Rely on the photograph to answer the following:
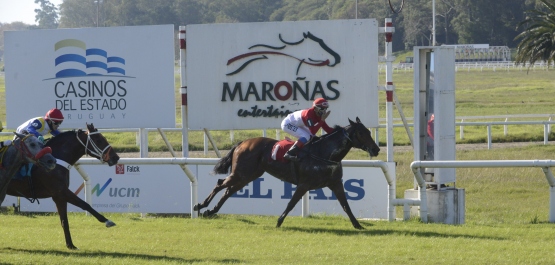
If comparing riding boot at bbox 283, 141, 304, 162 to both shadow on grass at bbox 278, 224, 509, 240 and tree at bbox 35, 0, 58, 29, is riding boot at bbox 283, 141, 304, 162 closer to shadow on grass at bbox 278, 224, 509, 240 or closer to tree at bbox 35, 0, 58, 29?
shadow on grass at bbox 278, 224, 509, 240

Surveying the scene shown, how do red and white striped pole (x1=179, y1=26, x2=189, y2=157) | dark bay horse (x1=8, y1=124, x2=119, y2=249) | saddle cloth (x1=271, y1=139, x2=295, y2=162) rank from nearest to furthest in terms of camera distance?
dark bay horse (x1=8, y1=124, x2=119, y2=249), saddle cloth (x1=271, y1=139, x2=295, y2=162), red and white striped pole (x1=179, y1=26, x2=189, y2=157)

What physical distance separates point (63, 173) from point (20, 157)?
0.73 metres

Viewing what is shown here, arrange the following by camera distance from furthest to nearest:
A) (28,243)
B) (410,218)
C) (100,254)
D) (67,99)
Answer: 1. (67,99)
2. (410,218)
3. (28,243)
4. (100,254)

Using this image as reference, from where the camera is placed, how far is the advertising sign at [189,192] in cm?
1141

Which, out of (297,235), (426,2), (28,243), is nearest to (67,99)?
(28,243)

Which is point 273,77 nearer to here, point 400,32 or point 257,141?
point 257,141

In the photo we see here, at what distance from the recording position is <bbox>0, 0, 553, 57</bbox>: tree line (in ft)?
224

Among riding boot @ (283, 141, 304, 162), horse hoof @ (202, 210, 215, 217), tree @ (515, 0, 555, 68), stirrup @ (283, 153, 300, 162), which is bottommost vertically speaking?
horse hoof @ (202, 210, 215, 217)

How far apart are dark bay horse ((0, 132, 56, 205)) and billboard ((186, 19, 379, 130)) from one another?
4106mm

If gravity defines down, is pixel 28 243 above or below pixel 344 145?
below

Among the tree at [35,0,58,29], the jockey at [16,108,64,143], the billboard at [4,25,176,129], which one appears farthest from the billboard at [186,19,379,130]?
the tree at [35,0,58,29]

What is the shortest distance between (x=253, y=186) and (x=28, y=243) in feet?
11.8

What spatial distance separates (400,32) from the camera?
74250 millimetres

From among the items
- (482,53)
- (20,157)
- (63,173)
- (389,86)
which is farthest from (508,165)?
(482,53)
